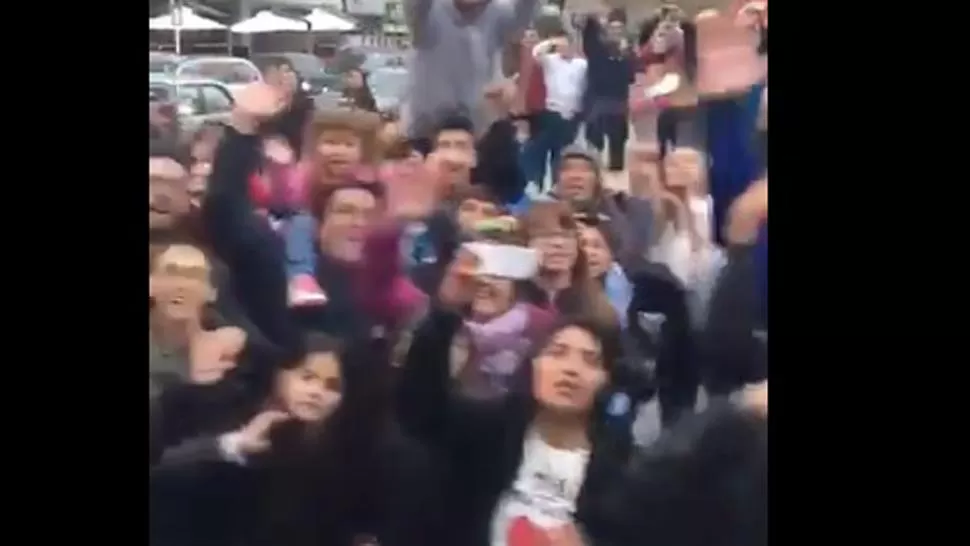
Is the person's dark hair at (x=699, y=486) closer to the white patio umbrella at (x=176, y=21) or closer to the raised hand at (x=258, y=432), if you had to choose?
the raised hand at (x=258, y=432)

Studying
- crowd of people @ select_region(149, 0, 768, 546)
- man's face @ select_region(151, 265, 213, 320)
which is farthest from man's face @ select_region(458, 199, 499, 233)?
man's face @ select_region(151, 265, 213, 320)

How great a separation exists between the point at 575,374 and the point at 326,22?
13.6 inches

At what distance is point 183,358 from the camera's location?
969mm

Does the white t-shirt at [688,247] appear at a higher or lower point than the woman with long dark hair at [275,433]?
higher

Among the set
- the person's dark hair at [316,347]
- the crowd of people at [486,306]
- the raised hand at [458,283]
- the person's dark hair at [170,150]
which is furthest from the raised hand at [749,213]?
the person's dark hair at [170,150]

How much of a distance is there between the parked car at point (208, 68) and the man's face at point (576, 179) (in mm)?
256

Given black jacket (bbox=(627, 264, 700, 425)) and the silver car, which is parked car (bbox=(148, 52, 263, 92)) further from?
black jacket (bbox=(627, 264, 700, 425))

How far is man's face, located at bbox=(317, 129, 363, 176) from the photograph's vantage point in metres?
0.97

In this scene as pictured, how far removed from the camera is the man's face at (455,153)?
0.97 metres

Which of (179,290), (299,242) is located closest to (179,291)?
(179,290)

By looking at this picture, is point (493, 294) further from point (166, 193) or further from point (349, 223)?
point (166, 193)

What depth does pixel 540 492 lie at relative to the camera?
0.98 metres
